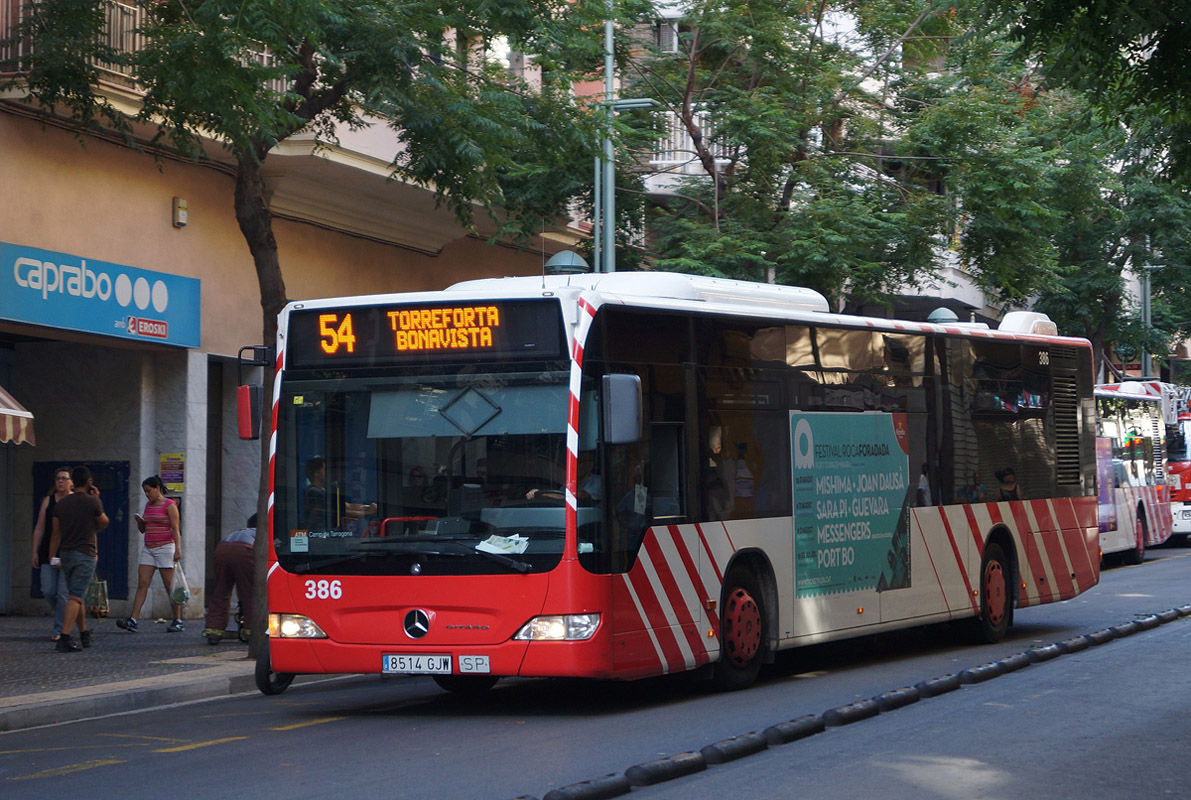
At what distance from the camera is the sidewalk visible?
1147 centimetres

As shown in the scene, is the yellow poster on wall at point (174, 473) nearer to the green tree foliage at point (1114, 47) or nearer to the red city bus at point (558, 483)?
the red city bus at point (558, 483)

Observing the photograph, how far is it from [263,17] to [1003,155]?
14.9m

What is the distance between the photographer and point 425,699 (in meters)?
11.7

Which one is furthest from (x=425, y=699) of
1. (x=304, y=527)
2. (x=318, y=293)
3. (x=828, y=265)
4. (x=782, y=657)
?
(x=828, y=265)

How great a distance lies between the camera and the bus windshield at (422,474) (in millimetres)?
9961

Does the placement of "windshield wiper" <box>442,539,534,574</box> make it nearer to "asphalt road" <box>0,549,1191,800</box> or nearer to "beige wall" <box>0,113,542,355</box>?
"asphalt road" <box>0,549,1191,800</box>

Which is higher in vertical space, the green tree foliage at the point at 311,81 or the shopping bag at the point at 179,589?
the green tree foliage at the point at 311,81

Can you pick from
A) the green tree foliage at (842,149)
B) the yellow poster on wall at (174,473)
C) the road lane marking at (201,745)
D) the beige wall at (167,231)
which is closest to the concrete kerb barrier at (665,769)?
the road lane marking at (201,745)

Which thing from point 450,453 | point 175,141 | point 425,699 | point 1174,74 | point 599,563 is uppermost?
point 175,141

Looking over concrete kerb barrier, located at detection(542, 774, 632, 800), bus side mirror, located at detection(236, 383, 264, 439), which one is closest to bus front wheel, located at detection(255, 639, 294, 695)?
bus side mirror, located at detection(236, 383, 264, 439)

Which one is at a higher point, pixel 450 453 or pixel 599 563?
pixel 450 453

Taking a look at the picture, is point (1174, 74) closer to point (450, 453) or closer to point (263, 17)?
point (450, 453)

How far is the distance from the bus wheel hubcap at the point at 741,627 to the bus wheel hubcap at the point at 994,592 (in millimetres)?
4048

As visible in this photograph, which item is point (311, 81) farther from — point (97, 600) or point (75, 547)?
point (97, 600)
